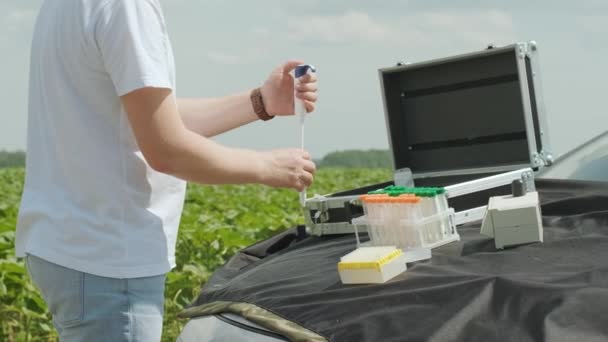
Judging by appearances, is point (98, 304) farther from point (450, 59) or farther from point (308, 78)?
point (450, 59)

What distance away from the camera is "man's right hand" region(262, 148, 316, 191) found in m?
2.29

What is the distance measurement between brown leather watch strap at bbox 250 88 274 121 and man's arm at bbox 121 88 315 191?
513 millimetres

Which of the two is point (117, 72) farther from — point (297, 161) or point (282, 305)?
point (282, 305)

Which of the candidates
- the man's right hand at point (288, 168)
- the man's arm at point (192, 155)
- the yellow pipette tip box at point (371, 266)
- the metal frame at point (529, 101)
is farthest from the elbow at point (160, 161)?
the metal frame at point (529, 101)

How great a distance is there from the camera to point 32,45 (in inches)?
93.0

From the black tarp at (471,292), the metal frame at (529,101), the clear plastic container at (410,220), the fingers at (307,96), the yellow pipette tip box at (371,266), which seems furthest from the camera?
the metal frame at (529,101)

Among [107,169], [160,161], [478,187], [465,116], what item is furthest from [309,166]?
[465,116]

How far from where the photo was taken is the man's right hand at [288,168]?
2293mm

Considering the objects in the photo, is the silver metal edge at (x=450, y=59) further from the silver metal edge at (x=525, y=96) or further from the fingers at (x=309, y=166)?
the fingers at (x=309, y=166)

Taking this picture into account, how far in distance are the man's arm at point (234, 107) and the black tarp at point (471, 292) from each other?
542mm

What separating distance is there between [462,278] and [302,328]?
361 mm

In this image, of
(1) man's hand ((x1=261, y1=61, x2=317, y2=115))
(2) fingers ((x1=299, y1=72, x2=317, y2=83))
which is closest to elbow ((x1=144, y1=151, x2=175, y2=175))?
(2) fingers ((x1=299, y1=72, x2=317, y2=83))

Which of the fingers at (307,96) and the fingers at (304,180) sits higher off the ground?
the fingers at (307,96)

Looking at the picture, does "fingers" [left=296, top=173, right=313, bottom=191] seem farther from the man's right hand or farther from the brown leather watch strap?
the brown leather watch strap
